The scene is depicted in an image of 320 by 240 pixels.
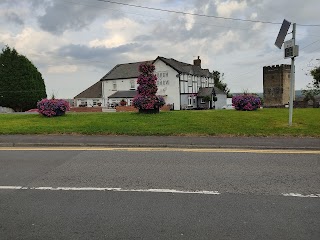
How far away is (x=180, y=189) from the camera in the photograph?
18.5 feet

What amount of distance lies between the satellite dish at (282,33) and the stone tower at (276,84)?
51.8 meters

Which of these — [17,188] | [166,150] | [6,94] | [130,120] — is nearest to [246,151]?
[166,150]

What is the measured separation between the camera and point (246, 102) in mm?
20812

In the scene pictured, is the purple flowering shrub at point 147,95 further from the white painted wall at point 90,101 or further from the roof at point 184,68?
the white painted wall at point 90,101

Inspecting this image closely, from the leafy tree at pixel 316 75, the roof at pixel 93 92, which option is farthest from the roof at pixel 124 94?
the leafy tree at pixel 316 75

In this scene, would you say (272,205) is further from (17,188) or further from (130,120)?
(130,120)

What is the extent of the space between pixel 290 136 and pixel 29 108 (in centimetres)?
4589

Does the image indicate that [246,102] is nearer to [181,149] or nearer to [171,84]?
[181,149]

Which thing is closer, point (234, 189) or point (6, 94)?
point (234, 189)

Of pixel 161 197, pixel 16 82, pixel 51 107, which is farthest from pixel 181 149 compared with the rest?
pixel 16 82

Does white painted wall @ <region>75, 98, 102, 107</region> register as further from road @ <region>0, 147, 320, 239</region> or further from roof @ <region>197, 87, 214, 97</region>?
road @ <region>0, 147, 320, 239</region>

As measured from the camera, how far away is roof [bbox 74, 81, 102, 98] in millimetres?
56469

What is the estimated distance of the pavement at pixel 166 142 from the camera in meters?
10.1

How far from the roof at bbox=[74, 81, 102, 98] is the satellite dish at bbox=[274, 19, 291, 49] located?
1802 inches
